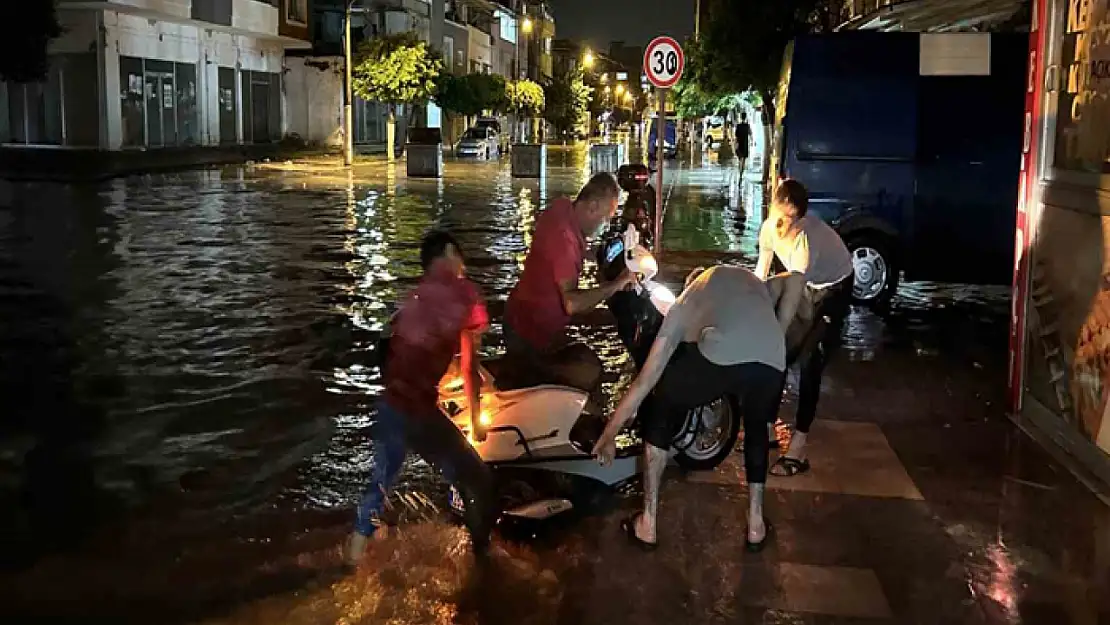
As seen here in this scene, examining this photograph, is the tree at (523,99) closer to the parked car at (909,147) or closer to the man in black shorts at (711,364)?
the parked car at (909,147)

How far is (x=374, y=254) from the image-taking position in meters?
16.6

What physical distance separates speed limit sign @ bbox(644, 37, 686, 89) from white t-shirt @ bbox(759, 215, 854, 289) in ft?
21.6

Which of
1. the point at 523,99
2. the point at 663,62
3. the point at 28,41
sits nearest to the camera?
the point at 663,62

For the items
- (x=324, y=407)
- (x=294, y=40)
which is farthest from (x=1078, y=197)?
(x=294, y=40)

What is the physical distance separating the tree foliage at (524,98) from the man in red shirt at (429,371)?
5994cm

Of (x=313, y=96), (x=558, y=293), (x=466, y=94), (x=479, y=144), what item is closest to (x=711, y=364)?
(x=558, y=293)

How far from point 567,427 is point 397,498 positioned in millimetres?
1086

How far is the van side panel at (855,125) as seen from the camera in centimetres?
1223

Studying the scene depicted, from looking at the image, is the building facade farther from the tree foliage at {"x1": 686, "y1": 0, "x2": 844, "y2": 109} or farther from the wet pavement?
the wet pavement

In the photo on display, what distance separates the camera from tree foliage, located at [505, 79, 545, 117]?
65875 millimetres

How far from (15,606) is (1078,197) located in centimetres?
602

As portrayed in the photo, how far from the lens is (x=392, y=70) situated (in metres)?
49.8

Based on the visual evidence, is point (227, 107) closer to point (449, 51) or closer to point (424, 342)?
point (449, 51)

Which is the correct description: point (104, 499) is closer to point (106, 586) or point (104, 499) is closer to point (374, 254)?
point (106, 586)
